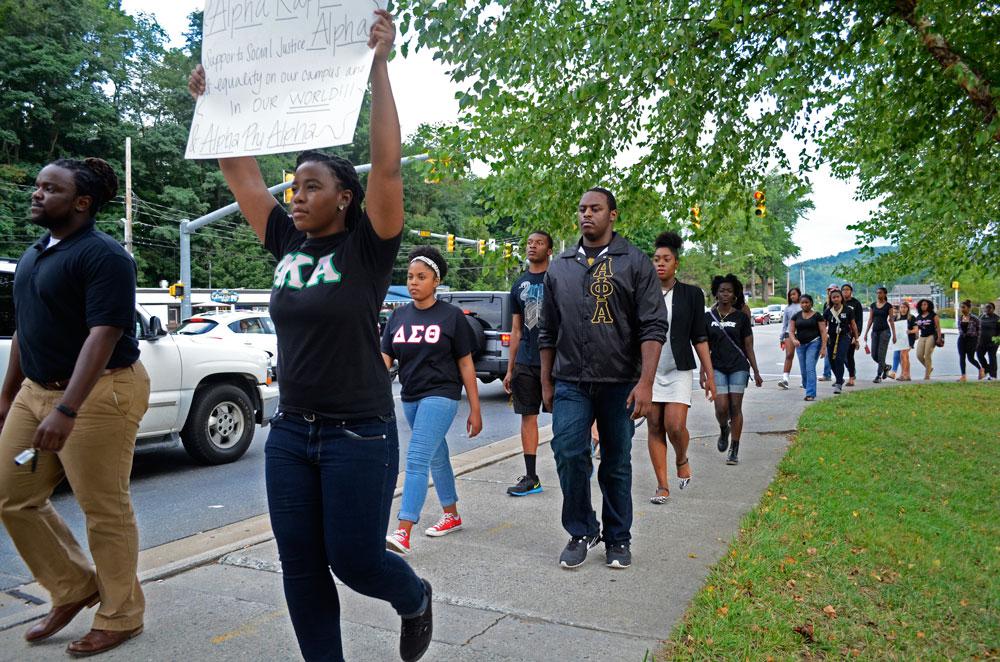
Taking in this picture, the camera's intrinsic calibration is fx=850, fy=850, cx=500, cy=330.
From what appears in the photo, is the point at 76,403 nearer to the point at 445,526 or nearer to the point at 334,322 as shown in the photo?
Result: the point at 334,322

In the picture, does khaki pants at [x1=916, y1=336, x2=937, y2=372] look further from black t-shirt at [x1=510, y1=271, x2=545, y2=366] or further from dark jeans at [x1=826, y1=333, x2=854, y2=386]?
black t-shirt at [x1=510, y1=271, x2=545, y2=366]

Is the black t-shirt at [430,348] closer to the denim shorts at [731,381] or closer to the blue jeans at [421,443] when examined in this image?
the blue jeans at [421,443]

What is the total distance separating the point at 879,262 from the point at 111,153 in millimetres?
48464

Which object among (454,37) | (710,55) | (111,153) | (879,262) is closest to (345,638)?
(454,37)

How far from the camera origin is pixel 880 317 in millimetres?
17438

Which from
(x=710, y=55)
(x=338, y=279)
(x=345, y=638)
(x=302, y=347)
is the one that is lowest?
(x=345, y=638)

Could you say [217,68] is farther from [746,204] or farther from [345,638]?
[746,204]

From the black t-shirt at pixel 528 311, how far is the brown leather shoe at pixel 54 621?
12.1 feet

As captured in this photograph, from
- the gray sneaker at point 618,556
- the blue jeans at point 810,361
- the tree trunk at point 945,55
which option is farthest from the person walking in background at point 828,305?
the gray sneaker at point 618,556

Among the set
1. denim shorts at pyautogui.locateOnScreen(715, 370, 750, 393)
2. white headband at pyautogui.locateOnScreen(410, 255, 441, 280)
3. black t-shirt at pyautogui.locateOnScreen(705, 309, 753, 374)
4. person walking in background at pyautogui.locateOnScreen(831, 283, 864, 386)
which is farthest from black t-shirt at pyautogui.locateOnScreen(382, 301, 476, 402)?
person walking in background at pyautogui.locateOnScreen(831, 283, 864, 386)

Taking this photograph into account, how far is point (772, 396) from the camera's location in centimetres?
1472

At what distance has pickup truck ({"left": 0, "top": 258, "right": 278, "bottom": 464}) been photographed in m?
7.95

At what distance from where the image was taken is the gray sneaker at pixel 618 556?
4695 mm

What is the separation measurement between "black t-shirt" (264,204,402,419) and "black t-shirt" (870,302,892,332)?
16.5 m
